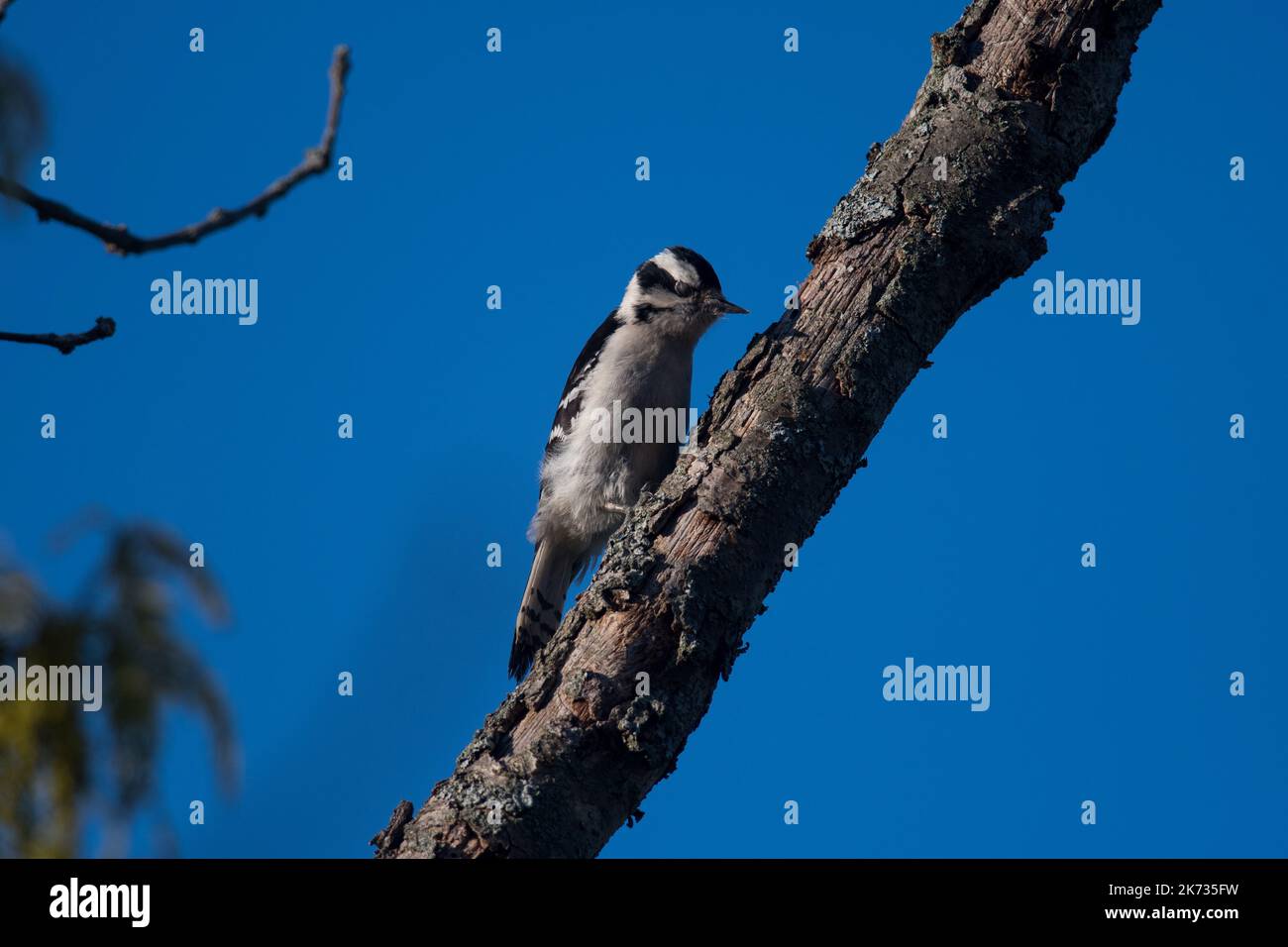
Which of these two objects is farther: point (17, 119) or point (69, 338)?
point (69, 338)

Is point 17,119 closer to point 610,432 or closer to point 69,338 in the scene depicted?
point 69,338

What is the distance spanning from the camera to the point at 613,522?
7824 millimetres

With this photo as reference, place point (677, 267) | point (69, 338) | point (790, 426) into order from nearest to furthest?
point (69, 338)
point (790, 426)
point (677, 267)

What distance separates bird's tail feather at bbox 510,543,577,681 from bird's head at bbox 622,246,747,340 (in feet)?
5.50

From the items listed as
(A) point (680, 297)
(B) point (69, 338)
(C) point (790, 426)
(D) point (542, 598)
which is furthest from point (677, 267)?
(B) point (69, 338)

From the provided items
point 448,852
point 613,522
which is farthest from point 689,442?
point 613,522

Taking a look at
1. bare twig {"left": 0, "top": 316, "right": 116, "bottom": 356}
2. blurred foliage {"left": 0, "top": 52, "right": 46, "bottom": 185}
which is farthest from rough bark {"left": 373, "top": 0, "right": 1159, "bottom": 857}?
blurred foliage {"left": 0, "top": 52, "right": 46, "bottom": 185}

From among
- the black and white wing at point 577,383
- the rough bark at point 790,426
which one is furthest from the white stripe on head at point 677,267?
the rough bark at point 790,426

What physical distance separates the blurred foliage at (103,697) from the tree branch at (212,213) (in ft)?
1.56

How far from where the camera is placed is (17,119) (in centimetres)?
203

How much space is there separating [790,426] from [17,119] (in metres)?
2.72

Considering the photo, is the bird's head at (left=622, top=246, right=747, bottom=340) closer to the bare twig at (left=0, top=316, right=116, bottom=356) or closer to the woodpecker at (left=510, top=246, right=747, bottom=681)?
the woodpecker at (left=510, top=246, right=747, bottom=681)
